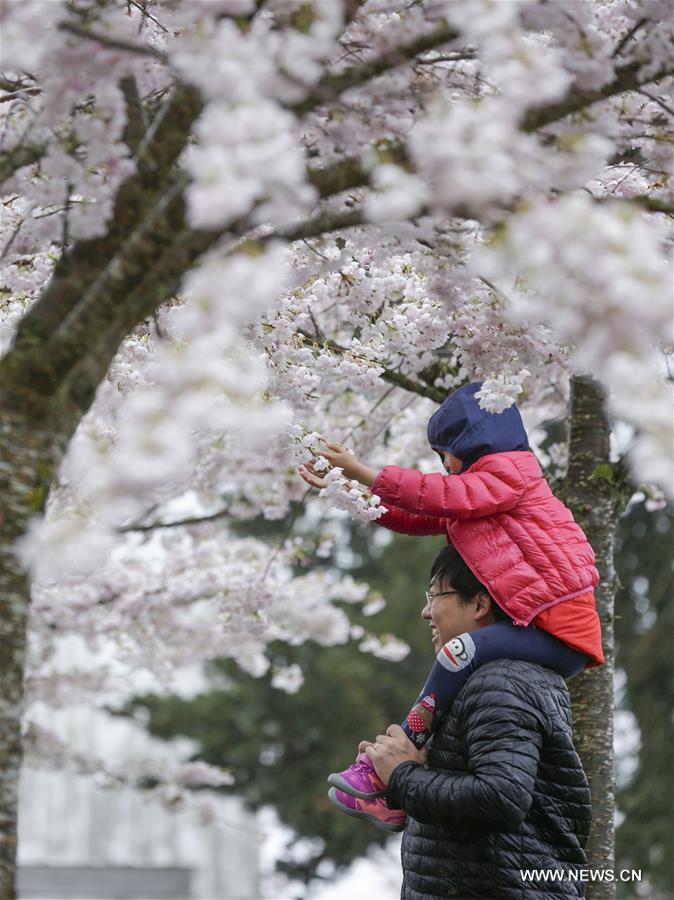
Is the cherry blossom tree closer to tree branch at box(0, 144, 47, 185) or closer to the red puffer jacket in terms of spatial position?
tree branch at box(0, 144, 47, 185)

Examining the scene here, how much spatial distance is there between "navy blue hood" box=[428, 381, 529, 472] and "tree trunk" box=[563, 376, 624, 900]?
964 mm

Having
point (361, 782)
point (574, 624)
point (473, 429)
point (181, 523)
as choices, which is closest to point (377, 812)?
point (361, 782)

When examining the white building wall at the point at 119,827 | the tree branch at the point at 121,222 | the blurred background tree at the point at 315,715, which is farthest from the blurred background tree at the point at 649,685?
the tree branch at the point at 121,222

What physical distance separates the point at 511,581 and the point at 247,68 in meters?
1.45

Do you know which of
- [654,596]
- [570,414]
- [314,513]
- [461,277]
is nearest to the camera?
[461,277]

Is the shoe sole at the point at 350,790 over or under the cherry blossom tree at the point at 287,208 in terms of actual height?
under

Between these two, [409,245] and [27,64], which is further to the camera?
[409,245]

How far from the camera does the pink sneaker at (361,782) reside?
2881 millimetres

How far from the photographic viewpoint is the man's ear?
112 inches

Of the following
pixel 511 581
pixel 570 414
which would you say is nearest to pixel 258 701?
pixel 570 414

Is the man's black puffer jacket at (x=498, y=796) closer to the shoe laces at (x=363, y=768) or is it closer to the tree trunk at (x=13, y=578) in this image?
the shoe laces at (x=363, y=768)

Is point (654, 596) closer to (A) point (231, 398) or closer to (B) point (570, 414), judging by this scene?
(B) point (570, 414)

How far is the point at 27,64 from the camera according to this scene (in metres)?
2.15

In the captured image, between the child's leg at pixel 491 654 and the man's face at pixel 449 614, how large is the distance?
0.06 m
